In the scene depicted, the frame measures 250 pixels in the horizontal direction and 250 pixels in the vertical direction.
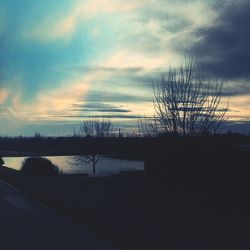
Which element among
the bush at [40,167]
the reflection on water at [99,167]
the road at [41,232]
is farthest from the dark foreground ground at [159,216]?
the reflection on water at [99,167]

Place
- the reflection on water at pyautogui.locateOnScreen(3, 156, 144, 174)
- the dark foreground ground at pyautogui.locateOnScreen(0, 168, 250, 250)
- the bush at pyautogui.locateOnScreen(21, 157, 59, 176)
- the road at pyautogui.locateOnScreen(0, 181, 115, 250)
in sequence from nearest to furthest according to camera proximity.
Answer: the road at pyautogui.locateOnScreen(0, 181, 115, 250)
the dark foreground ground at pyautogui.locateOnScreen(0, 168, 250, 250)
the bush at pyautogui.locateOnScreen(21, 157, 59, 176)
the reflection on water at pyautogui.locateOnScreen(3, 156, 144, 174)

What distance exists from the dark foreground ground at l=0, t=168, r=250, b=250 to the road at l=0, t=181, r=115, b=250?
460mm

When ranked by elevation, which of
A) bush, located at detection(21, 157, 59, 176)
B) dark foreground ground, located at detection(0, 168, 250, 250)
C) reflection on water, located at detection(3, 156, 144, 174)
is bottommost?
reflection on water, located at detection(3, 156, 144, 174)

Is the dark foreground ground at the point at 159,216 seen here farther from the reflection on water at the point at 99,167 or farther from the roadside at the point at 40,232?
the reflection on water at the point at 99,167

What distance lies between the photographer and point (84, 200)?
1805 cm

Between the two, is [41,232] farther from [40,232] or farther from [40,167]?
[40,167]

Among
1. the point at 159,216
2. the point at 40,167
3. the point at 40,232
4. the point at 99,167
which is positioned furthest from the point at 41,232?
the point at 99,167

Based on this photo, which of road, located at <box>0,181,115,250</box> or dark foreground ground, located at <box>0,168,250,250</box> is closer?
road, located at <box>0,181,115,250</box>

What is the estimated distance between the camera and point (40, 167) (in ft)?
127

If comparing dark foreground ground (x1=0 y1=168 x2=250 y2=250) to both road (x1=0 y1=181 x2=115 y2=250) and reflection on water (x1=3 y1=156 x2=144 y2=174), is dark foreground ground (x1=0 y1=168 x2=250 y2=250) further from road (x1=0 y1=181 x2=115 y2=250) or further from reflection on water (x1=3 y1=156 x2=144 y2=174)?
reflection on water (x1=3 y1=156 x2=144 y2=174)

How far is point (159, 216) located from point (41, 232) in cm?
430

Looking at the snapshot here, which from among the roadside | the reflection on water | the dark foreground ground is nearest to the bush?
the reflection on water

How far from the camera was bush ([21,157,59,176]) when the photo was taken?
38.0 m

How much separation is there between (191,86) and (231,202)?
4.80 m
